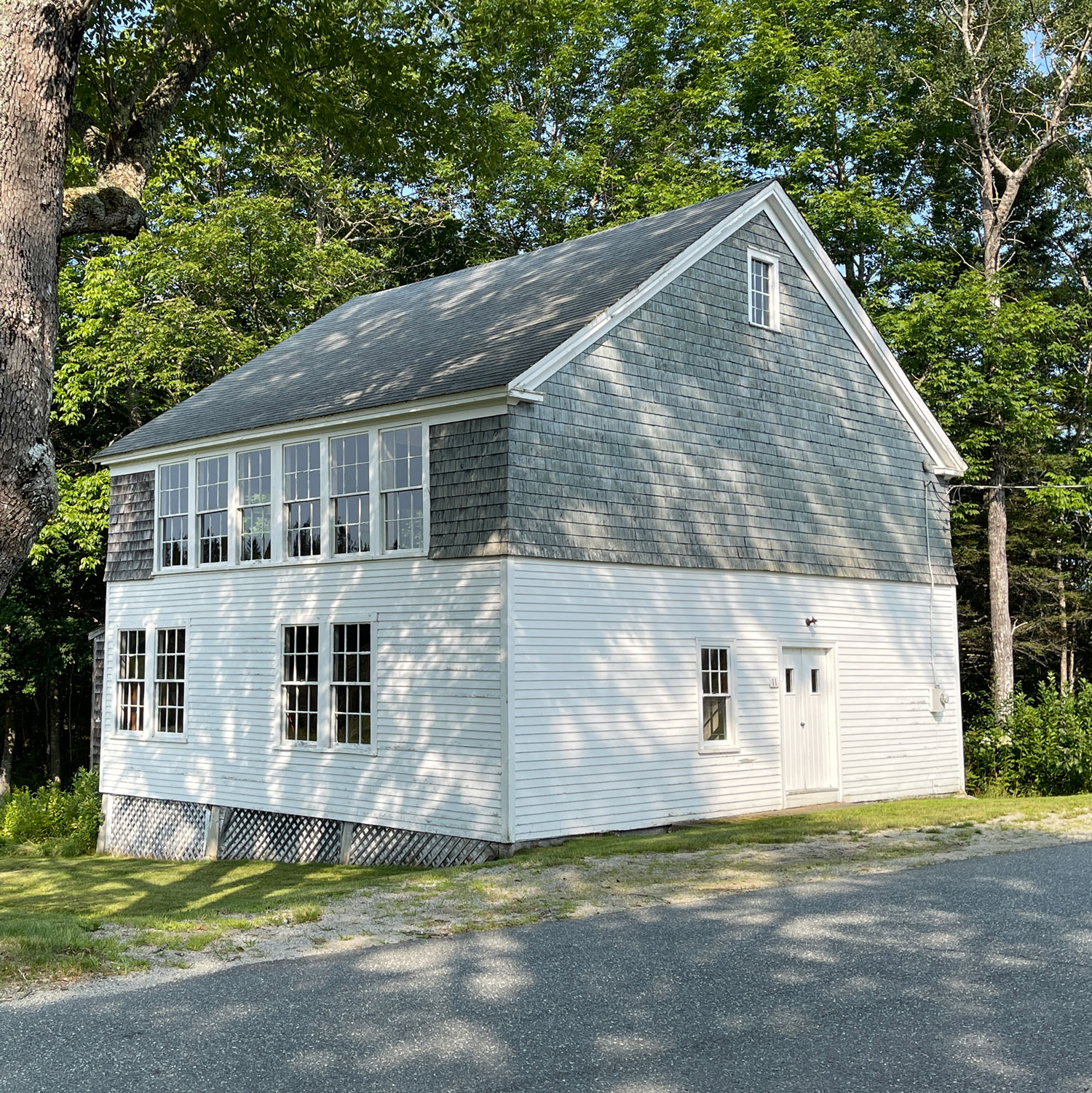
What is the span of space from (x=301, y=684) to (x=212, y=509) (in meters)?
3.49

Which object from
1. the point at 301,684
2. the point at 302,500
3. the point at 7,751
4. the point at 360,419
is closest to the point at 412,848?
the point at 301,684

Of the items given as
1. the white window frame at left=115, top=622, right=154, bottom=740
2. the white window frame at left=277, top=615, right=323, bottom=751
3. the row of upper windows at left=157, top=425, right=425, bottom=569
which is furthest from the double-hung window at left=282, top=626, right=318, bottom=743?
the white window frame at left=115, top=622, right=154, bottom=740

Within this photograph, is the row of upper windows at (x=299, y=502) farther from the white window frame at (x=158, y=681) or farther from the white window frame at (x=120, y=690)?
the white window frame at (x=120, y=690)

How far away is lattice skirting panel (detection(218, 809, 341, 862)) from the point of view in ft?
54.7

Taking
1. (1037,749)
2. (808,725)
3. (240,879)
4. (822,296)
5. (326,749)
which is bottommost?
(240,879)

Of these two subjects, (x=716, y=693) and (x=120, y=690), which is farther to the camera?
(x=120, y=690)

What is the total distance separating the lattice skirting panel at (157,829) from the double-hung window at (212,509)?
384 cm

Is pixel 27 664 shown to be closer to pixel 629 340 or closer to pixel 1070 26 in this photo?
pixel 629 340

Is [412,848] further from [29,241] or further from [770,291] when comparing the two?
[29,241]

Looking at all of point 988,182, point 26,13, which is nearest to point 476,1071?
point 26,13

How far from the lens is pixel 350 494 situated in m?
16.6

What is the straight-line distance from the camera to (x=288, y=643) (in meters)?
17.5

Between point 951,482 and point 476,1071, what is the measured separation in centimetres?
2683

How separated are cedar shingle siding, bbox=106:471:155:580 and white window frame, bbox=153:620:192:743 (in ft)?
3.20
